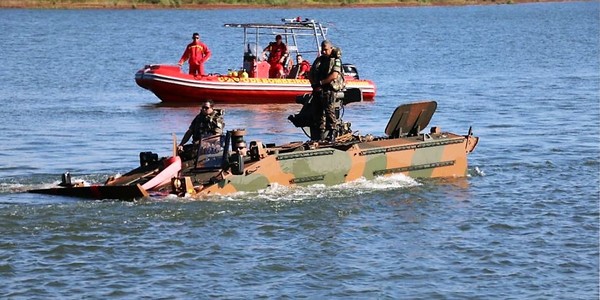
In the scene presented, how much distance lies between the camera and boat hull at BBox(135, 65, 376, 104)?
31.3 metres

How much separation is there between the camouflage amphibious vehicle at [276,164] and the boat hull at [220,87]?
37.1ft

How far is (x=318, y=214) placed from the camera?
1752 centimetres

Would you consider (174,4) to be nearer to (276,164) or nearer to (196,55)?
(196,55)

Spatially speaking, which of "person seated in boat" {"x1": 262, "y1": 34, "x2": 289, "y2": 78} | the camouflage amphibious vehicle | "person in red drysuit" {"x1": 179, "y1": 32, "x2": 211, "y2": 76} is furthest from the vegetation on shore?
the camouflage amphibious vehicle

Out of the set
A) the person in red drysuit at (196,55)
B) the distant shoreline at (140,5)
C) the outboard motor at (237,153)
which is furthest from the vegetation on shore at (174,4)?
the outboard motor at (237,153)

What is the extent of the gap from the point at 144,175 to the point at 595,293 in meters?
6.85

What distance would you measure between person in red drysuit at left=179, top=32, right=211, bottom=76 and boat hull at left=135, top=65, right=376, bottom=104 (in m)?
0.34

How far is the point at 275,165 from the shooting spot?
18219 millimetres

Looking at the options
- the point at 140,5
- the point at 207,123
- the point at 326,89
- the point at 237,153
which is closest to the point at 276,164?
the point at 237,153

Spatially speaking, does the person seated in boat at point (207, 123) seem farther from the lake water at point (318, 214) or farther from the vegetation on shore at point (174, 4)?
the vegetation on shore at point (174, 4)

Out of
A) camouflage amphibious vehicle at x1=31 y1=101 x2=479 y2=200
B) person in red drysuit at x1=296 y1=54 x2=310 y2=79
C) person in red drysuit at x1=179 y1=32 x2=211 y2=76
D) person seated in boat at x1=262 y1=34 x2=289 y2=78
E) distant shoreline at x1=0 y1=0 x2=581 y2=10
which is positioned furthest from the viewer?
distant shoreline at x1=0 y1=0 x2=581 y2=10

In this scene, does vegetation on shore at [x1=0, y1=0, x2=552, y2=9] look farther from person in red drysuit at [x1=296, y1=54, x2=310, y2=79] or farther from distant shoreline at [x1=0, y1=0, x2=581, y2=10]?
person in red drysuit at [x1=296, y1=54, x2=310, y2=79]

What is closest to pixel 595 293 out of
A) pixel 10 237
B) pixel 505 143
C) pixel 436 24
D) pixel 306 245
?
pixel 306 245

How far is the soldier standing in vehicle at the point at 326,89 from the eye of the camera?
19875 mm
